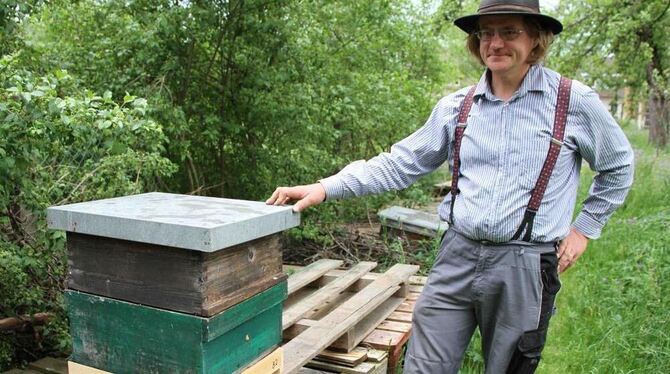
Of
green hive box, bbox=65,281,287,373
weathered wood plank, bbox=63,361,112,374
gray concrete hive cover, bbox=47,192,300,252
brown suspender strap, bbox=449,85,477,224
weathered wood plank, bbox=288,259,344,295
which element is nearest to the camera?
gray concrete hive cover, bbox=47,192,300,252

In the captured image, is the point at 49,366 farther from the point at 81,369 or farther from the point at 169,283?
the point at 169,283

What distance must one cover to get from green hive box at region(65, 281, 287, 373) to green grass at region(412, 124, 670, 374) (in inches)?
80.9

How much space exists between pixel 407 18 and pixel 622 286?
5217 mm

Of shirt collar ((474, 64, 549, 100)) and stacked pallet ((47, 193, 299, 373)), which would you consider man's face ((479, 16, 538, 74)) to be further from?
stacked pallet ((47, 193, 299, 373))

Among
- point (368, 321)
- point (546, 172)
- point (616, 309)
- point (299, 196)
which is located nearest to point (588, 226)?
point (546, 172)

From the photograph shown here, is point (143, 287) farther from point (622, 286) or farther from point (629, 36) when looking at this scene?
point (629, 36)

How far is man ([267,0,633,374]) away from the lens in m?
2.22

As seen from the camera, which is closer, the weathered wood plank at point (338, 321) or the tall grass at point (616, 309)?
the weathered wood plank at point (338, 321)

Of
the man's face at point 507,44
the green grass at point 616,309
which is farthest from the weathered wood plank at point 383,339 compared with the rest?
the man's face at point 507,44

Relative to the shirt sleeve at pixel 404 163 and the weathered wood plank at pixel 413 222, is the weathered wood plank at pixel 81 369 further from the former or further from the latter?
the weathered wood plank at pixel 413 222

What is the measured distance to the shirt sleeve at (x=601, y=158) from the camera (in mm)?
2219

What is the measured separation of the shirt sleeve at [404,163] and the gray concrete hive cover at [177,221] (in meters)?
0.39

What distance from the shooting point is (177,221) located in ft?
5.72

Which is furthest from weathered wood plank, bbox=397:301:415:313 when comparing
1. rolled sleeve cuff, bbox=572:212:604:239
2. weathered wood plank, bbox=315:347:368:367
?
rolled sleeve cuff, bbox=572:212:604:239
